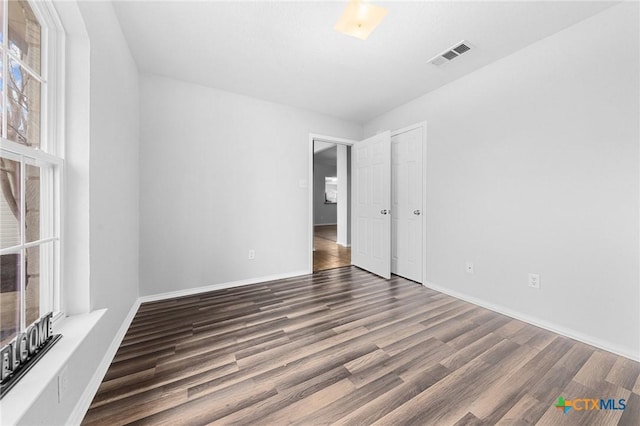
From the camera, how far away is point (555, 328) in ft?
6.63

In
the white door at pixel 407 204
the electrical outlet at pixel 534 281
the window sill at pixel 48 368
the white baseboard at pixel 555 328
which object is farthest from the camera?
the white door at pixel 407 204

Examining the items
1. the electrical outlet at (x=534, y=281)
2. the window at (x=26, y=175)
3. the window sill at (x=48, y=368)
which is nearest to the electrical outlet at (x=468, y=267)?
the electrical outlet at (x=534, y=281)

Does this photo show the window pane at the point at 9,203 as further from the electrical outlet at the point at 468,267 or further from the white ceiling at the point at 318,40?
the electrical outlet at the point at 468,267

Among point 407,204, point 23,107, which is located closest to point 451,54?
point 407,204

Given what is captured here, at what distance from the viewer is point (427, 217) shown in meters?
3.08

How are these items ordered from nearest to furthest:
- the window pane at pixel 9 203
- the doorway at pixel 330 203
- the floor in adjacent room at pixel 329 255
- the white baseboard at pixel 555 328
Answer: the window pane at pixel 9 203, the white baseboard at pixel 555 328, the floor in adjacent room at pixel 329 255, the doorway at pixel 330 203

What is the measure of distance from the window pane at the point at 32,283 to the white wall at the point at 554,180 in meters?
3.37

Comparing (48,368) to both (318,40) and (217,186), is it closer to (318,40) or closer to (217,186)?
(217,186)

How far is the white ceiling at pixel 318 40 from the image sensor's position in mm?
1744

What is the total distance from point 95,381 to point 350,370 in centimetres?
149

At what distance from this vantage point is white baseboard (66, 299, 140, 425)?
3.69ft

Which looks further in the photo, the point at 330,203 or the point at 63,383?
the point at 330,203

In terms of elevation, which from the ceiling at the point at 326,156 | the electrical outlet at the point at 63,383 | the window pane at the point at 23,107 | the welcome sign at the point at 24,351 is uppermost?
the ceiling at the point at 326,156

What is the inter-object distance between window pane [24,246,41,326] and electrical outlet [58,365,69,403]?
11.8 inches
